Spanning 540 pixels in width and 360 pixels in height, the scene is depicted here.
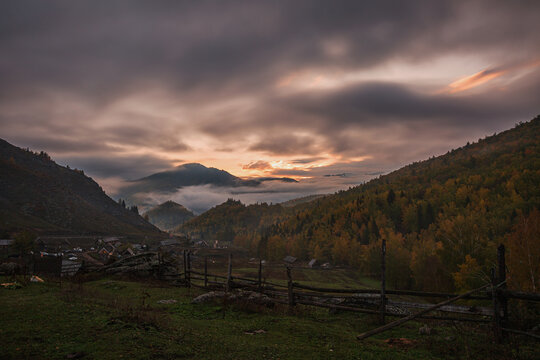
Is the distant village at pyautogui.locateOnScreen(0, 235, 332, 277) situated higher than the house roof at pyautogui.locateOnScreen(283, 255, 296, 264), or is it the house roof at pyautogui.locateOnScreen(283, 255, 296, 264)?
the distant village at pyautogui.locateOnScreen(0, 235, 332, 277)

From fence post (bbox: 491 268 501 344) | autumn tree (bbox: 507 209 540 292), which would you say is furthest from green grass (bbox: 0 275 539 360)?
autumn tree (bbox: 507 209 540 292)

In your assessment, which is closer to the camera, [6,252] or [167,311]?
[167,311]

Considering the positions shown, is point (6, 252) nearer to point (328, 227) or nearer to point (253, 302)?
point (253, 302)

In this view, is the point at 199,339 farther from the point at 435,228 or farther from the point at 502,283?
the point at 435,228

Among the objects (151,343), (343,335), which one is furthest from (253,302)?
(151,343)

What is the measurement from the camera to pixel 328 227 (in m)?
130

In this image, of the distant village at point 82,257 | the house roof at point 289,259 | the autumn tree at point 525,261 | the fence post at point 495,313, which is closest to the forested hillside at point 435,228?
the autumn tree at point 525,261

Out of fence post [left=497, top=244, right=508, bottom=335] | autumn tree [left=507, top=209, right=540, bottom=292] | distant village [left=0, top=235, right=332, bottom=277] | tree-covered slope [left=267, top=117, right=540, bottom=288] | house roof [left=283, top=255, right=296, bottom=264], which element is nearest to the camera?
fence post [left=497, top=244, right=508, bottom=335]

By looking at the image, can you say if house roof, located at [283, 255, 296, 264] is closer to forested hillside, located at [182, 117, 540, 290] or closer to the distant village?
the distant village

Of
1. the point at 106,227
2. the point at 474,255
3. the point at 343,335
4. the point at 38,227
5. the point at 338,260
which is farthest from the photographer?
the point at 106,227

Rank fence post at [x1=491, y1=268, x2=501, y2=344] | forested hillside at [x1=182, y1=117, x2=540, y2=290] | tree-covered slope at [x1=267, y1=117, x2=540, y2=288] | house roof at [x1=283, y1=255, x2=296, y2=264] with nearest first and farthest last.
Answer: fence post at [x1=491, y1=268, x2=501, y2=344]
forested hillside at [x1=182, y1=117, x2=540, y2=290]
tree-covered slope at [x1=267, y1=117, x2=540, y2=288]
house roof at [x1=283, y1=255, x2=296, y2=264]

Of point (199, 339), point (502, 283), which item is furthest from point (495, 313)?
point (199, 339)

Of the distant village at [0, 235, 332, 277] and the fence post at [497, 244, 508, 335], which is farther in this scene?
the distant village at [0, 235, 332, 277]

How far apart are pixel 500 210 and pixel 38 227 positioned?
185 metres
